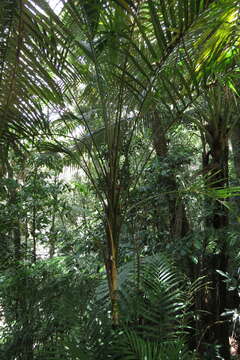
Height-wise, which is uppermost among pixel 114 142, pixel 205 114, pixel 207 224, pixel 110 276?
pixel 205 114

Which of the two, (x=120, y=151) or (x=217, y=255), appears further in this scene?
(x=217, y=255)

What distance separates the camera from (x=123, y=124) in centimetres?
194

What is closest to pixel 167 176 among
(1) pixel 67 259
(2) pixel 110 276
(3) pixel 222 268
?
(3) pixel 222 268

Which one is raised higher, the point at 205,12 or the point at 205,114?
the point at 205,114

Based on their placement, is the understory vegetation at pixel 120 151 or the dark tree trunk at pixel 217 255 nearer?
the understory vegetation at pixel 120 151

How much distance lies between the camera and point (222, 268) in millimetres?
2477

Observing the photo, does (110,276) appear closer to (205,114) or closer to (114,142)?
(114,142)

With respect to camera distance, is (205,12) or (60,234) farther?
(60,234)

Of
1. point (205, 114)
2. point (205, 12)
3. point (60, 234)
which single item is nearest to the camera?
point (205, 12)

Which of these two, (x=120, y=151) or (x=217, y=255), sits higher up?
(x=120, y=151)

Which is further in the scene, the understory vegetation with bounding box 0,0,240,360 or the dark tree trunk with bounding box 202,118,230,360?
the dark tree trunk with bounding box 202,118,230,360

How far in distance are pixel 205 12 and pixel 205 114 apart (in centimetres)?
122

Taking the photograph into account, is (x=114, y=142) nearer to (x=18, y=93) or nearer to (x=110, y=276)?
(x=18, y=93)

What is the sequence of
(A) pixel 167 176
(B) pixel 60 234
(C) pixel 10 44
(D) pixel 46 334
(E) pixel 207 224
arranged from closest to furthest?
(C) pixel 10 44 → (D) pixel 46 334 → (E) pixel 207 224 → (A) pixel 167 176 → (B) pixel 60 234
